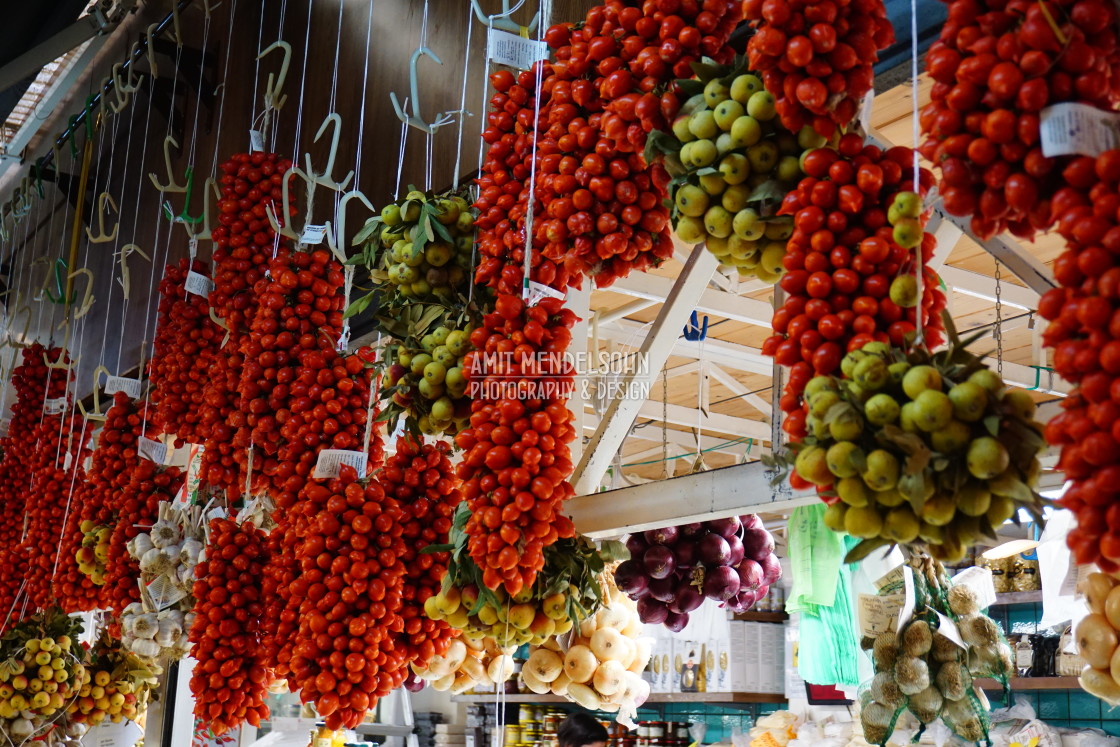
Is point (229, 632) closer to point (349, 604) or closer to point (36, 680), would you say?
point (349, 604)

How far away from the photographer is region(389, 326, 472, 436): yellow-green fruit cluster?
215cm

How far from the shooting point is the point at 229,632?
266 centimetres

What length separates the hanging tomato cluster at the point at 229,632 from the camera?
2.60m

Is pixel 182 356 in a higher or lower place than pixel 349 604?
higher

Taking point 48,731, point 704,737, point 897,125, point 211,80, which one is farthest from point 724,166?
point 704,737

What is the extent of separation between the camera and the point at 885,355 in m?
1.30

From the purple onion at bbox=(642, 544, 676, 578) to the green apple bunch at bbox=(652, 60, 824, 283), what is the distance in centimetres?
109

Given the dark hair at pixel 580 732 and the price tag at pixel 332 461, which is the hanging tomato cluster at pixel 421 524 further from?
the dark hair at pixel 580 732

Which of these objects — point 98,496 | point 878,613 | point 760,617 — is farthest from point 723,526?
point 760,617

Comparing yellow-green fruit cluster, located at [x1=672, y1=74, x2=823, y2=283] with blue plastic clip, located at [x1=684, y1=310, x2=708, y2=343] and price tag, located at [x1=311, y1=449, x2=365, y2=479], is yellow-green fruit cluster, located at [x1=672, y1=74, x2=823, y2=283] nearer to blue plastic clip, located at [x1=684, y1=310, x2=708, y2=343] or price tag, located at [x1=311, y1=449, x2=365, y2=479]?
price tag, located at [x1=311, y1=449, x2=365, y2=479]

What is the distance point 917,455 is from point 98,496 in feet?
10.6

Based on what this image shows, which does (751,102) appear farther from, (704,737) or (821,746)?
(704,737)

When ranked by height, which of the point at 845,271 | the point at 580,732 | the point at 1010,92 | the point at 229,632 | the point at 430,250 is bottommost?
the point at 580,732

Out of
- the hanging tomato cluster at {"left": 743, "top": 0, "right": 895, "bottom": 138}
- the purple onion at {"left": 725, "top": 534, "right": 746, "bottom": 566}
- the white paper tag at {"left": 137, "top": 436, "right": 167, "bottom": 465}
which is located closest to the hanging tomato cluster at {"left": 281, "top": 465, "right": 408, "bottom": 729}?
the purple onion at {"left": 725, "top": 534, "right": 746, "bottom": 566}
